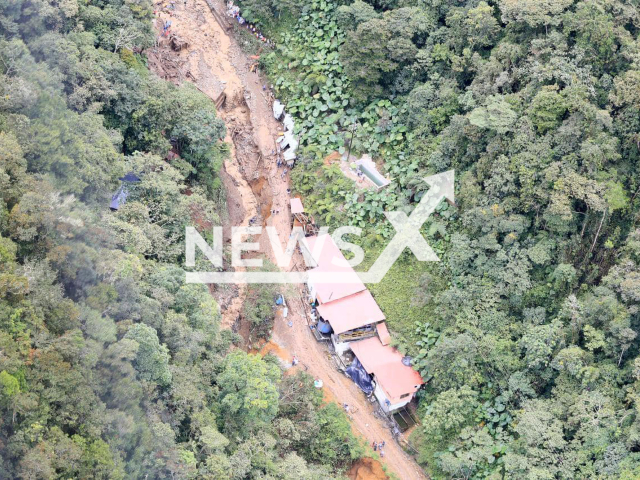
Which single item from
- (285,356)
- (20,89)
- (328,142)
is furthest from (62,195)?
(328,142)

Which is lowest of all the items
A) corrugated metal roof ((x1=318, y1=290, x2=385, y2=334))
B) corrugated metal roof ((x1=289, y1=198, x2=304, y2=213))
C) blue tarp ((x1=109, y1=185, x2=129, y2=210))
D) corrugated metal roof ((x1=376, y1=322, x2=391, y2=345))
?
corrugated metal roof ((x1=376, y1=322, x2=391, y2=345))

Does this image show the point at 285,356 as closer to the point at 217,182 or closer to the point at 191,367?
the point at 191,367

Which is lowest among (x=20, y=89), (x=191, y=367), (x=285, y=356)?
(x=285, y=356)

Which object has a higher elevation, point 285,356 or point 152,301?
point 152,301

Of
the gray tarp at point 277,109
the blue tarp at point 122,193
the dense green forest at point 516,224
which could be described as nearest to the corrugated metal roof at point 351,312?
the dense green forest at point 516,224

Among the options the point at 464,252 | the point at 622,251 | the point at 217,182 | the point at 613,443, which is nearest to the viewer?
the point at 613,443

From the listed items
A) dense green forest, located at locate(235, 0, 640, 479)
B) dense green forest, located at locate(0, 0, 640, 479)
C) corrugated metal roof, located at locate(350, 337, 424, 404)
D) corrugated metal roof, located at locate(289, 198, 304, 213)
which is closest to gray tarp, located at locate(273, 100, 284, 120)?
dense green forest, located at locate(0, 0, 640, 479)

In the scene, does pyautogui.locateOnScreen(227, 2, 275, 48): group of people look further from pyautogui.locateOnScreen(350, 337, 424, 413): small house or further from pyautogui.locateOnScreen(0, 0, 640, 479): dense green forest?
pyautogui.locateOnScreen(350, 337, 424, 413): small house

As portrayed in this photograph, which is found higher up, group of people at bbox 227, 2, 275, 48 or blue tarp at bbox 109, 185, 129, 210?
group of people at bbox 227, 2, 275, 48
